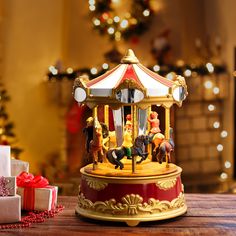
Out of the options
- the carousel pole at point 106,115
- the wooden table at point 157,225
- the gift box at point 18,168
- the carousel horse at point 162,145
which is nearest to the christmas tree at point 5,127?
the gift box at point 18,168

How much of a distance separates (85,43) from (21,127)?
139 cm

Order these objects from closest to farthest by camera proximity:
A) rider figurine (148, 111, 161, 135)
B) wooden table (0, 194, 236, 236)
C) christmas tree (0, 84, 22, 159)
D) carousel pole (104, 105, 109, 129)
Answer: wooden table (0, 194, 236, 236)
rider figurine (148, 111, 161, 135)
carousel pole (104, 105, 109, 129)
christmas tree (0, 84, 22, 159)

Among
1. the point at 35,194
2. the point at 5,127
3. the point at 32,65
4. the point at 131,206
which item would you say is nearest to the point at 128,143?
the point at 131,206

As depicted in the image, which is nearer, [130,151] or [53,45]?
[130,151]

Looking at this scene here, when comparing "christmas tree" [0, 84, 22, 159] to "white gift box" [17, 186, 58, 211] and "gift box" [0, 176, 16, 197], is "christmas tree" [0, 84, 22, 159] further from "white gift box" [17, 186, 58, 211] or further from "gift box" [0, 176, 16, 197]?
"gift box" [0, 176, 16, 197]

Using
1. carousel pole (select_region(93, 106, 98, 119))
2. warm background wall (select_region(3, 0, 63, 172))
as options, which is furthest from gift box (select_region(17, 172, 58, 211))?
warm background wall (select_region(3, 0, 63, 172))

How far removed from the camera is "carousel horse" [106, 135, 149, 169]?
2926 mm

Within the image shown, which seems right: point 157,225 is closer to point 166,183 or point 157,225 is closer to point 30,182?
point 166,183

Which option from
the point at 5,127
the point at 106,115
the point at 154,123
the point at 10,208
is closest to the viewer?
the point at 10,208

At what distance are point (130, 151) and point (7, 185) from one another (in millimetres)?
533

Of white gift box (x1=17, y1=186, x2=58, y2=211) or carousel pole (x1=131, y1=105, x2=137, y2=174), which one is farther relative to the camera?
white gift box (x1=17, y1=186, x2=58, y2=211)

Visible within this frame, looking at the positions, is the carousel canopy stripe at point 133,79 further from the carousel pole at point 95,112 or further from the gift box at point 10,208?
the gift box at point 10,208

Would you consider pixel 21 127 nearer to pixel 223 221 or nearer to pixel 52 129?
pixel 52 129

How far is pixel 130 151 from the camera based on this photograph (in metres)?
2.93
